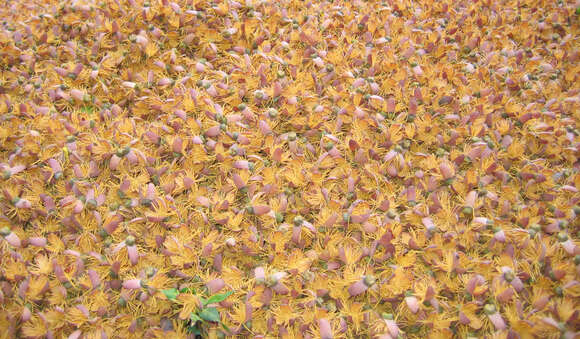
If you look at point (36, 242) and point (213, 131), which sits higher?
point (213, 131)

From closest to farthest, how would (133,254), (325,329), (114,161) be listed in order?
(325,329), (133,254), (114,161)

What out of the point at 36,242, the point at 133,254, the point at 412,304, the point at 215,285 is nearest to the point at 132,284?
the point at 133,254

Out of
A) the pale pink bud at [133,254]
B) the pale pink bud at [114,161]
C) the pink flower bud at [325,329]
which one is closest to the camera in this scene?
the pink flower bud at [325,329]

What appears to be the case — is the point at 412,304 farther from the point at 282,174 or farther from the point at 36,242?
the point at 36,242

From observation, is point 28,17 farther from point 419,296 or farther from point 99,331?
point 419,296

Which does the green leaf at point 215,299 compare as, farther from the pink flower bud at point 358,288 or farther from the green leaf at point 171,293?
the pink flower bud at point 358,288

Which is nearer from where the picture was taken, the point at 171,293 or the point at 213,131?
the point at 171,293

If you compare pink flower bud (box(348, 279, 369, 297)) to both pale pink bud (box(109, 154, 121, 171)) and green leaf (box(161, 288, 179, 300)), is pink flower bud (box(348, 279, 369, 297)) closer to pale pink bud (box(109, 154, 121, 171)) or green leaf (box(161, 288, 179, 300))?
green leaf (box(161, 288, 179, 300))

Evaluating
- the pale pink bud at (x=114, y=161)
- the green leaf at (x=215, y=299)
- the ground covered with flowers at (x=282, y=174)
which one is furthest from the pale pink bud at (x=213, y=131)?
the green leaf at (x=215, y=299)
